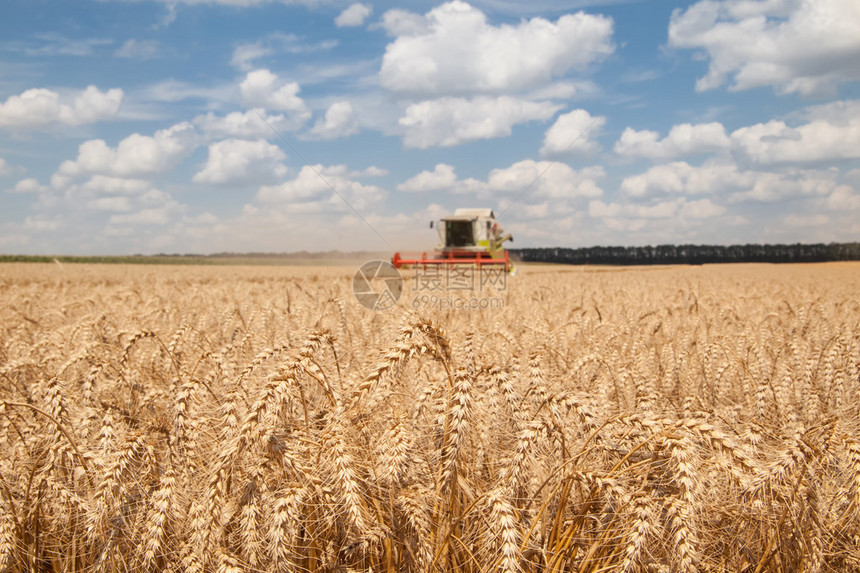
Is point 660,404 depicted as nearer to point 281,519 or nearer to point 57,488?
point 281,519

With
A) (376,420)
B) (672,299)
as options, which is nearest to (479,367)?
(376,420)

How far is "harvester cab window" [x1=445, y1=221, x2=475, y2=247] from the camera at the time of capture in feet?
85.9

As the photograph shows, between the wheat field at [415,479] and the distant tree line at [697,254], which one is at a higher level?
the distant tree line at [697,254]

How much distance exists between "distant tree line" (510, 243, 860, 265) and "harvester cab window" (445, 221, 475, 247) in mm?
48818

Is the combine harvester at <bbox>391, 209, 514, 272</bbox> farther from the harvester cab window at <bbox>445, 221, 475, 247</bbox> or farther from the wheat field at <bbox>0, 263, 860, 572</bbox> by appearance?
the wheat field at <bbox>0, 263, 860, 572</bbox>

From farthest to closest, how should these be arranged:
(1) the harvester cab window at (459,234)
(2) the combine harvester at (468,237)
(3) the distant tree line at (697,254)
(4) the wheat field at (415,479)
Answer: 1. (3) the distant tree line at (697,254)
2. (1) the harvester cab window at (459,234)
3. (2) the combine harvester at (468,237)
4. (4) the wheat field at (415,479)

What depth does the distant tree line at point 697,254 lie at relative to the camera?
68.2 metres

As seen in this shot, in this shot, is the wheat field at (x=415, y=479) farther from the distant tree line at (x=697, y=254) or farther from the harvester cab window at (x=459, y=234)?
the distant tree line at (x=697, y=254)

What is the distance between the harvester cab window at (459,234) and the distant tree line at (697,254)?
48818mm

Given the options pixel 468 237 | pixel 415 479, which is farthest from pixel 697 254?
pixel 415 479

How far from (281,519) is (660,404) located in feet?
A: 8.18

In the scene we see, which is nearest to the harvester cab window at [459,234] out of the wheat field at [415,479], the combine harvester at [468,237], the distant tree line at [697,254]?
the combine harvester at [468,237]

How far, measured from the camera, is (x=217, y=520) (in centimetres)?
174

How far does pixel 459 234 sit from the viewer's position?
26375mm
